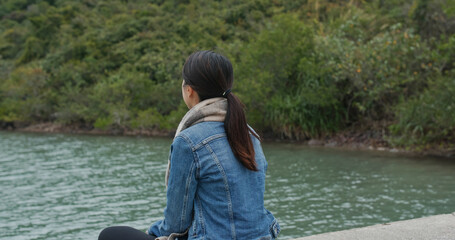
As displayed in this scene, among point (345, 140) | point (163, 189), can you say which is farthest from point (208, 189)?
point (345, 140)

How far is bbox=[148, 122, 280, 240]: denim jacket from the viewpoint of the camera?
7.09ft

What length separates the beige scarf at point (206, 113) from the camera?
226 centimetres

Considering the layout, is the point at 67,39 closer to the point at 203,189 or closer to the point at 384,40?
the point at 384,40

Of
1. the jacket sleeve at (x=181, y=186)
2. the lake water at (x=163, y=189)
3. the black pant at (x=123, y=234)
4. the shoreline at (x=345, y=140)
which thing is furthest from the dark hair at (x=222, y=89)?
the shoreline at (x=345, y=140)

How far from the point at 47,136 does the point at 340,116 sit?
14166mm

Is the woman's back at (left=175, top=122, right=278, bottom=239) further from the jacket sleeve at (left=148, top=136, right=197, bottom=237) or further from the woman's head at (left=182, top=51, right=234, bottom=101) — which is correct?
the woman's head at (left=182, top=51, right=234, bottom=101)

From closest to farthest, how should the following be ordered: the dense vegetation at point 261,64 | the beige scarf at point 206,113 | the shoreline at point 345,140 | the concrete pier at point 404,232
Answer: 1. the beige scarf at point 206,113
2. the concrete pier at point 404,232
3. the shoreline at point 345,140
4. the dense vegetation at point 261,64

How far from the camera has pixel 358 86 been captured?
18.9 metres

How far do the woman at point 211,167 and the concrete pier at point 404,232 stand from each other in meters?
1.51

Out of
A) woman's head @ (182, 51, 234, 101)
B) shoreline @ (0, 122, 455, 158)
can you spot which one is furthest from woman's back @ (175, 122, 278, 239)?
shoreline @ (0, 122, 455, 158)

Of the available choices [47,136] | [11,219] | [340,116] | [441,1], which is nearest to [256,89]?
[340,116]

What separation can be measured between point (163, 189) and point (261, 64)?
1123 centimetres

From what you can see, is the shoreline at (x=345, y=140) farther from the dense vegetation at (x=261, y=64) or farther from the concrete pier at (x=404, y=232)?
the concrete pier at (x=404, y=232)

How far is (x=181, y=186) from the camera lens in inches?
85.4
